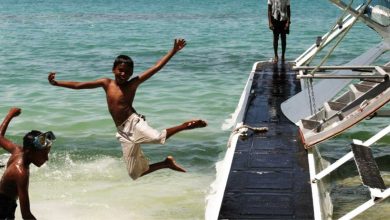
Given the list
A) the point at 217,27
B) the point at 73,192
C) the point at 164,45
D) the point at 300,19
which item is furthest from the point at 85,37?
the point at 73,192

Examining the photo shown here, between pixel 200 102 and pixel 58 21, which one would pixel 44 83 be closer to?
pixel 200 102

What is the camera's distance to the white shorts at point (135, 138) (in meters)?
6.42

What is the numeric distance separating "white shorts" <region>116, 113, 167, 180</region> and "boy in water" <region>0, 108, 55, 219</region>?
4.13 feet

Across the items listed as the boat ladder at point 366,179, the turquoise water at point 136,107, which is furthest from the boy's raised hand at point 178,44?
the turquoise water at point 136,107

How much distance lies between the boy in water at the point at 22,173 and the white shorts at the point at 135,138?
1257mm

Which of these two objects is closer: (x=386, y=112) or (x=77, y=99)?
(x=386, y=112)

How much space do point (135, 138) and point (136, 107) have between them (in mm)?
7824

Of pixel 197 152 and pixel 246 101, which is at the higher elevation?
pixel 246 101

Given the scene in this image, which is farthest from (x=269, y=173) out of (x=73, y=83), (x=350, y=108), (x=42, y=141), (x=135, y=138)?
(x=42, y=141)

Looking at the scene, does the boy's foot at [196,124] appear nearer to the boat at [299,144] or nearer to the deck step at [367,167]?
the boat at [299,144]

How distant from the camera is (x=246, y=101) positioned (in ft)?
36.4

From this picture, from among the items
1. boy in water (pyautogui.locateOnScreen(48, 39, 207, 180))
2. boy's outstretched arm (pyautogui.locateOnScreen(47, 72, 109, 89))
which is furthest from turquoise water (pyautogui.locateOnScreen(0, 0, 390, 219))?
boy's outstretched arm (pyautogui.locateOnScreen(47, 72, 109, 89))

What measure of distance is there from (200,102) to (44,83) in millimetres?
4274

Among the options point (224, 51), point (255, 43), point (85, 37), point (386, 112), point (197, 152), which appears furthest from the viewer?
point (85, 37)
